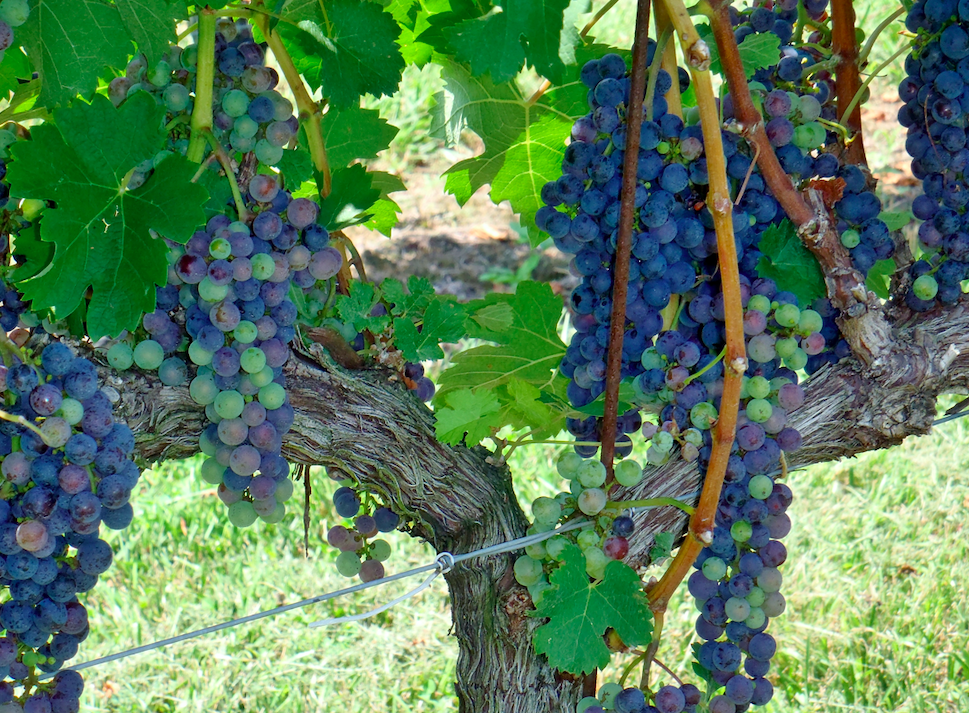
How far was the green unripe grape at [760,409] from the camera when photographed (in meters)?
1.27

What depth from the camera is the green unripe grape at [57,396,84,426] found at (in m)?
1.05

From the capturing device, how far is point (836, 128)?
4.54 ft

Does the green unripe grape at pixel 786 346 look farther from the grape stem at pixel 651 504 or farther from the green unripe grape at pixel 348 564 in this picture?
the green unripe grape at pixel 348 564

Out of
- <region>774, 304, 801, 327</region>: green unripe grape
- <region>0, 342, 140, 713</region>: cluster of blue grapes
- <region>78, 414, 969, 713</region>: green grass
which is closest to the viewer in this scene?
<region>0, 342, 140, 713</region>: cluster of blue grapes

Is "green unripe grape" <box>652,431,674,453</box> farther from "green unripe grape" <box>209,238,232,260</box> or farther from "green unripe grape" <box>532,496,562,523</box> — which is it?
"green unripe grape" <box>209,238,232,260</box>

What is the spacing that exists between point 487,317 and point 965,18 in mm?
783

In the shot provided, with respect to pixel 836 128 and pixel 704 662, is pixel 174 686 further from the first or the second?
pixel 836 128

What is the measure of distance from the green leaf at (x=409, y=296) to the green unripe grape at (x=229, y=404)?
0.28 meters

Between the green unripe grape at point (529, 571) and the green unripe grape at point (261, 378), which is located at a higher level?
the green unripe grape at point (261, 378)

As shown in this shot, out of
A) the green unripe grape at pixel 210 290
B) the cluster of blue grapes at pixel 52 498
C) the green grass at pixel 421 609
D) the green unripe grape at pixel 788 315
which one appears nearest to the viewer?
the cluster of blue grapes at pixel 52 498

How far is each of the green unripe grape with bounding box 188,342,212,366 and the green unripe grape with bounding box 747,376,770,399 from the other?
700mm

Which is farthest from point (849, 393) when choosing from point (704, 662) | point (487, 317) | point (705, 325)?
point (487, 317)

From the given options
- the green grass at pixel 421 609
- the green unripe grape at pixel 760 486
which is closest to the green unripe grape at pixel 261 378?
the green unripe grape at pixel 760 486

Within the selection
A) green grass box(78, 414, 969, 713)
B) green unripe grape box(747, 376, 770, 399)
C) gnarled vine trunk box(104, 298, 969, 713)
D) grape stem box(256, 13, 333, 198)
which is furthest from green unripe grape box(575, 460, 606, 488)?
green grass box(78, 414, 969, 713)
